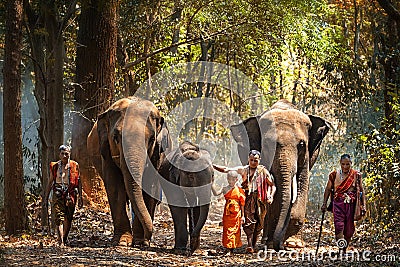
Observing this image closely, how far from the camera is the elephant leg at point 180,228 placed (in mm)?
14052

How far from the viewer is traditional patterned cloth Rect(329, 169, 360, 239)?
1295cm

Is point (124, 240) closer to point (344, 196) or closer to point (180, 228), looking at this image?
point (180, 228)

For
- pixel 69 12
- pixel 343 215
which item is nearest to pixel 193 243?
pixel 343 215

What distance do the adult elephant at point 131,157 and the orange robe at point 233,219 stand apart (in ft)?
4.42

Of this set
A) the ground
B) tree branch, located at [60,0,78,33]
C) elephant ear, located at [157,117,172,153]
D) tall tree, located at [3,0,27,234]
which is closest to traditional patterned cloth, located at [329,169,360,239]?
the ground

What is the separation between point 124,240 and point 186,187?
152 centimetres

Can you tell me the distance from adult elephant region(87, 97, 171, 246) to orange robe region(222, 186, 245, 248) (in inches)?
53.0

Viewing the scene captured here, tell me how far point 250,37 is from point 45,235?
1125cm

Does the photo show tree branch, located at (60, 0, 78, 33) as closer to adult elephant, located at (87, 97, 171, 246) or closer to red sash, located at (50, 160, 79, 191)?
adult elephant, located at (87, 97, 171, 246)

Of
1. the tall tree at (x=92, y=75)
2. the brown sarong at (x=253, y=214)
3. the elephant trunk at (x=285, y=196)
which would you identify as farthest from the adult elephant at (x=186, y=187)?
the tall tree at (x=92, y=75)

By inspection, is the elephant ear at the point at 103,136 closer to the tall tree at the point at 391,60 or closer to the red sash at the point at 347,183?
the red sash at the point at 347,183

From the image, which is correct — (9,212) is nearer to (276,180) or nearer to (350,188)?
(276,180)

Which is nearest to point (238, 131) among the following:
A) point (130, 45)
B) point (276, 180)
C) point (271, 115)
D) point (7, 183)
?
point (271, 115)

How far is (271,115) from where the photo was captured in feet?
51.4
